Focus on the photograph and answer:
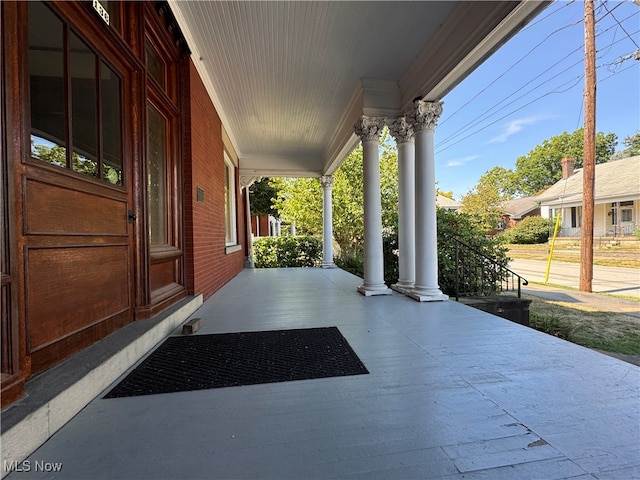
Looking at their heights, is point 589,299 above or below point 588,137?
below

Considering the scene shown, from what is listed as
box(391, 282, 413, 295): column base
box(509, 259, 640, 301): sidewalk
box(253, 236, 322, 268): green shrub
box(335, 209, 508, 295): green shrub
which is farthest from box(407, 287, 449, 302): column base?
box(253, 236, 322, 268): green shrub

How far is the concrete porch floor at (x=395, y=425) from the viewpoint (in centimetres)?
117

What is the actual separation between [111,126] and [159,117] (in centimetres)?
100

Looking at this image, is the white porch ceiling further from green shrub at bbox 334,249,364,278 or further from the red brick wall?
green shrub at bbox 334,249,364,278

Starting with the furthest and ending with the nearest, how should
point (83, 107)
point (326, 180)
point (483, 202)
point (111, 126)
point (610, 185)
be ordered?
point (483, 202), point (610, 185), point (326, 180), point (111, 126), point (83, 107)

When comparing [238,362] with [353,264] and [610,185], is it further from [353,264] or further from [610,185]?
[610,185]

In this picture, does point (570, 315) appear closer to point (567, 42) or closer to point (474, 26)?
point (474, 26)

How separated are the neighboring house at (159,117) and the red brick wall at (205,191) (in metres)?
0.03

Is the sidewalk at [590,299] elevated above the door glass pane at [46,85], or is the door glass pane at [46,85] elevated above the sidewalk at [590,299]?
the door glass pane at [46,85]

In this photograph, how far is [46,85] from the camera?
1681 mm

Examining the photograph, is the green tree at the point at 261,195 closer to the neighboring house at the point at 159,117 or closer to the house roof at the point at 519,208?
the neighboring house at the point at 159,117

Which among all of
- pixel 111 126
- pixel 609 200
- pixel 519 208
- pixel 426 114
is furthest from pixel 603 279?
pixel 519 208

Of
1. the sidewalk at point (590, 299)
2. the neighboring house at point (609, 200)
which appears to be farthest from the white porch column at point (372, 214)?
the neighboring house at point (609, 200)

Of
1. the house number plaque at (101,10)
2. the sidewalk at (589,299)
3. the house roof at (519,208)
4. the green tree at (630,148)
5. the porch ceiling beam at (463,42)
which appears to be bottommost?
the sidewalk at (589,299)
